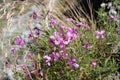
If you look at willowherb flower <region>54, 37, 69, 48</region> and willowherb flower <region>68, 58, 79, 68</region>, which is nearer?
willowherb flower <region>54, 37, 69, 48</region>

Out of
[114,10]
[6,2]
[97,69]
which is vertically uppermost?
[6,2]

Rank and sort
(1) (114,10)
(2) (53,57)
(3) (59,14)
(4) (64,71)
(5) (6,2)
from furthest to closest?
(5) (6,2) < (3) (59,14) < (1) (114,10) < (4) (64,71) < (2) (53,57)

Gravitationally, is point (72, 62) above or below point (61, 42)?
below

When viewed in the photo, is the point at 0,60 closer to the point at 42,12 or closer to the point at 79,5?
the point at 42,12

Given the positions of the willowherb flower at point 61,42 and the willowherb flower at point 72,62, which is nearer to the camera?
the willowherb flower at point 61,42

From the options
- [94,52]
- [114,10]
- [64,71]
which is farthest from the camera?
[114,10]

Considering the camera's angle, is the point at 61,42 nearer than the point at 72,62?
Yes

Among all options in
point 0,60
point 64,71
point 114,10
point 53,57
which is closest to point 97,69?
point 64,71

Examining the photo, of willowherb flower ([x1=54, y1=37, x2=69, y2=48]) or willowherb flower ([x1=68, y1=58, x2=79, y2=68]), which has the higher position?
willowherb flower ([x1=54, y1=37, x2=69, y2=48])

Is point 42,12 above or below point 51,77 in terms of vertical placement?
above

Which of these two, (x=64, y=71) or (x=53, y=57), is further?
(x=64, y=71)

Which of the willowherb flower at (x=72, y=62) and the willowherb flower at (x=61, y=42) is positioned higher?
the willowherb flower at (x=61, y=42)
